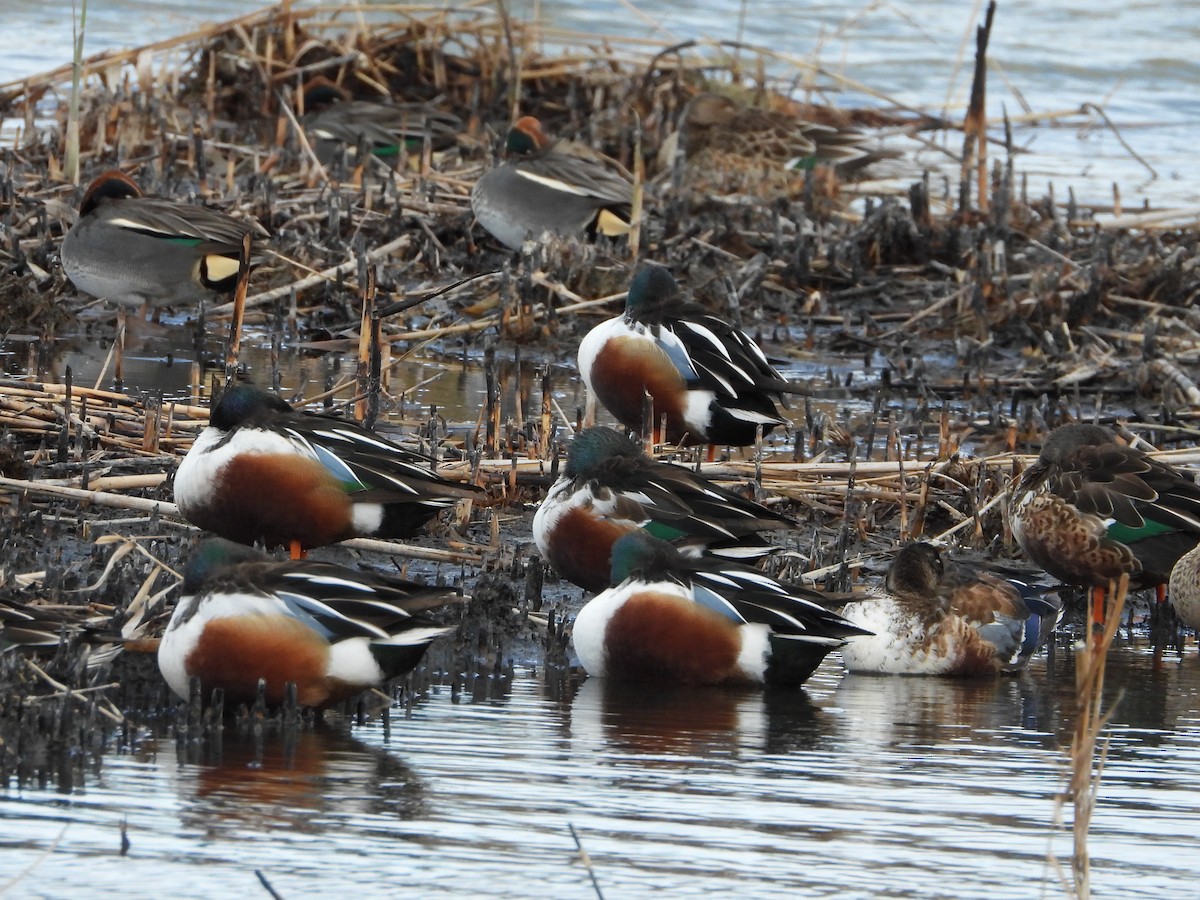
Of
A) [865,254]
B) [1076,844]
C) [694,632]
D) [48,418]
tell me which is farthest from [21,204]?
[1076,844]

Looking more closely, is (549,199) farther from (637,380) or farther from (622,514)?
(622,514)

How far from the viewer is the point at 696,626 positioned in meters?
5.04

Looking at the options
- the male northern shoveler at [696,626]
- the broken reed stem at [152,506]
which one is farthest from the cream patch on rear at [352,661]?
the broken reed stem at [152,506]

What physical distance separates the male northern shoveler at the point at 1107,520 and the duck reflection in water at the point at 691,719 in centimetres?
131

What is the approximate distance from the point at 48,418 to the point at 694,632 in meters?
2.74

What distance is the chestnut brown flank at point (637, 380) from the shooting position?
7238mm

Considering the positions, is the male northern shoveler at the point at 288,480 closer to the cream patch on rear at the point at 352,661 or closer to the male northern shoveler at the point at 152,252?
the cream patch on rear at the point at 352,661

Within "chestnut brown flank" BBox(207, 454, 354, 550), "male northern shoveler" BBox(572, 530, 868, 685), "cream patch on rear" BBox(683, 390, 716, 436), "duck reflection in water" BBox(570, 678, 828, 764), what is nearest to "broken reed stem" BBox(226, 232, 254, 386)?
"chestnut brown flank" BBox(207, 454, 354, 550)

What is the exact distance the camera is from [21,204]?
9938 millimetres

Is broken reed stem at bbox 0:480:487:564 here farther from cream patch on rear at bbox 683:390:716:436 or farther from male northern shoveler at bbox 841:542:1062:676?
cream patch on rear at bbox 683:390:716:436

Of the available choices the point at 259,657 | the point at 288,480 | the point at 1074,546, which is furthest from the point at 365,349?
the point at 259,657

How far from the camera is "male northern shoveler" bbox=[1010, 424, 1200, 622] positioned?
19.8 ft

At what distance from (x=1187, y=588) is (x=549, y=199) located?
5.26m

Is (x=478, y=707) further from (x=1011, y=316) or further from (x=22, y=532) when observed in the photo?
(x=1011, y=316)
